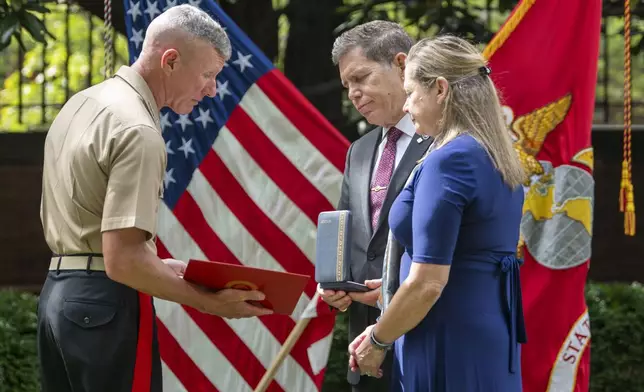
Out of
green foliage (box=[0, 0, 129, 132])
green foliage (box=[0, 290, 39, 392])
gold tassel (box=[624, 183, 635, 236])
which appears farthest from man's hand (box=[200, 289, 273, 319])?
green foliage (box=[0, 0, 129, 132])

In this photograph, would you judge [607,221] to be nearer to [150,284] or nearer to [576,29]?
[576,29]

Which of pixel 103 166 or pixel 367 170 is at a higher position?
pixel 103 166

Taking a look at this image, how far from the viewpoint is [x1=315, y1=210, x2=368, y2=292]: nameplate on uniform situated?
380 centimetres

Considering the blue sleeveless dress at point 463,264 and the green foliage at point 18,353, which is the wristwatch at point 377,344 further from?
the green foliage at point 18,353

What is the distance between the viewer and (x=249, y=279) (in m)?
3.50

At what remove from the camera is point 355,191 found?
165 inches

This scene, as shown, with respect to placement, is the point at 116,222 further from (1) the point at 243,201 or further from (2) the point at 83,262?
(1) the point at 243,201

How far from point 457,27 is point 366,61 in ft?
8.46

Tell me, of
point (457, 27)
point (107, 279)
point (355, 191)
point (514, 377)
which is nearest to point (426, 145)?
point (355, 191)

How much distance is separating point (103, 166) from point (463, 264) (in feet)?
3.71

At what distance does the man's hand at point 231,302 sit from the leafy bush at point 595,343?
2.42 m

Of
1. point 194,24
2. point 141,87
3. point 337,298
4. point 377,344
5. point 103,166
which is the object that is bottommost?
point 337,298

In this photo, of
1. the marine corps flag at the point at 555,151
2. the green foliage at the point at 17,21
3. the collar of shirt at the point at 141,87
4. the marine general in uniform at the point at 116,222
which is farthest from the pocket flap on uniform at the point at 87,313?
the green foliage at the point at 17,21

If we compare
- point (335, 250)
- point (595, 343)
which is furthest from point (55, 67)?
point (335, 250)
